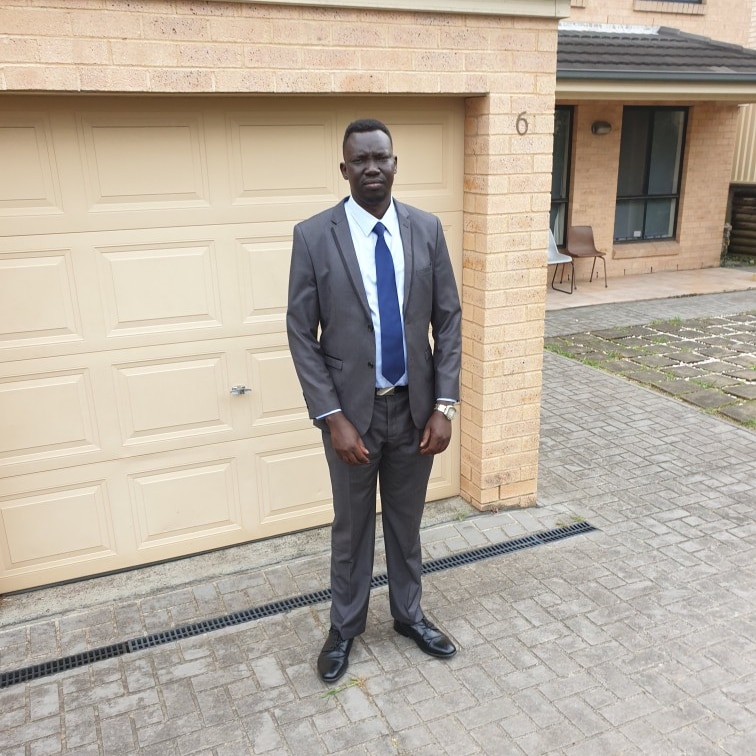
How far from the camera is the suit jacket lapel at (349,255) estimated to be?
2.81 m

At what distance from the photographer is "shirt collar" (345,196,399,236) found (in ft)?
9.37

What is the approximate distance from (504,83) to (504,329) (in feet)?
4.27

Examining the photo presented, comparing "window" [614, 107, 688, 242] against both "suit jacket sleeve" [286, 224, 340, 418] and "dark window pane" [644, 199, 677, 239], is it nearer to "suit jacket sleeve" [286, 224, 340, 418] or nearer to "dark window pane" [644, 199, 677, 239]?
"dark window pane" [644, 199, 677, 239]

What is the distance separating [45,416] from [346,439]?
5.34 feet

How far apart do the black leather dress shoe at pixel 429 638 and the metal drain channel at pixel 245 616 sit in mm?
459

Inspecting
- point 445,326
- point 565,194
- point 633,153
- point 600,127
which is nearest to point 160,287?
point 445,326

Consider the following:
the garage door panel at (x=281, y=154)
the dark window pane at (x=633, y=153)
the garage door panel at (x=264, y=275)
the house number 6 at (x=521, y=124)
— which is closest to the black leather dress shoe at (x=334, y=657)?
the garage door panel at (x=264, y=275)

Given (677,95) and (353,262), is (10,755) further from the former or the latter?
(677,95)

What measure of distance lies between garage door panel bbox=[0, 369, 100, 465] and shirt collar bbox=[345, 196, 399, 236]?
1585mm

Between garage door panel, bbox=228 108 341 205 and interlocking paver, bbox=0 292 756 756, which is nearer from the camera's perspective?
interlocking paver, bbox=0 292 756 756

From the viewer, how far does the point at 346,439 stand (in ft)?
9.21

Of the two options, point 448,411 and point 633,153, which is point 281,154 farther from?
point 633,153

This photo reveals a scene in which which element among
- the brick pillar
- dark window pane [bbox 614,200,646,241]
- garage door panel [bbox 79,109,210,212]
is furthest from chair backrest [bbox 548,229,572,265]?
garage door panel [bbox 79,109,210,212]

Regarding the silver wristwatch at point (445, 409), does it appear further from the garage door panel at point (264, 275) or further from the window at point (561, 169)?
the window at point (561, 169)
